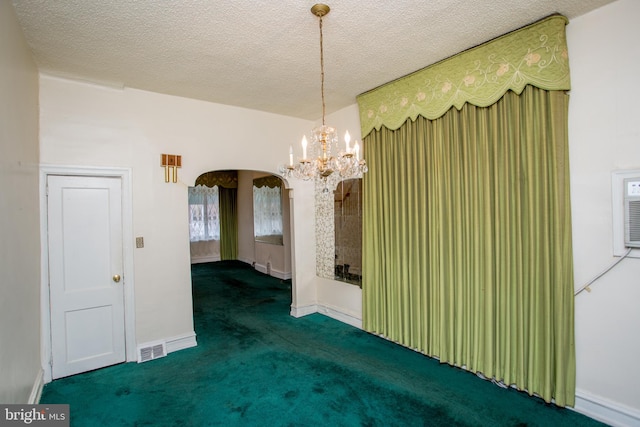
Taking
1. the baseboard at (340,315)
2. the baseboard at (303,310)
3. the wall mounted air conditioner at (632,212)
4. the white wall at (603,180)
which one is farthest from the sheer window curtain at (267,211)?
the wall mounted air conditioner at (632,212)

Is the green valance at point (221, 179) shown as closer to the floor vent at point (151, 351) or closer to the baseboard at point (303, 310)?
the baseboard at point (303, 310)

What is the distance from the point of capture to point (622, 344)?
2215mm

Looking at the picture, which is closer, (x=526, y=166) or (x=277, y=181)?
(x=526, y=166)

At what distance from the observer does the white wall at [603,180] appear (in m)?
2.16

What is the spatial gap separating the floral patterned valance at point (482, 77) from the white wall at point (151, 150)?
2.04m

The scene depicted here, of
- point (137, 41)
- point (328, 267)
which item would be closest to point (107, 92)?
point (137, 41)

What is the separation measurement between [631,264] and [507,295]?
827 millimetres

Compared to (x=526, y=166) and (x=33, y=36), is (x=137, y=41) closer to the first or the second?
(x=33, y=36)

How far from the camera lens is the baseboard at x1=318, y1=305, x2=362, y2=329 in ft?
13.9

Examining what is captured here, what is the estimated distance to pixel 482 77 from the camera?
276 centimetres

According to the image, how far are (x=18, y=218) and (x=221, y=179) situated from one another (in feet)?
23.7

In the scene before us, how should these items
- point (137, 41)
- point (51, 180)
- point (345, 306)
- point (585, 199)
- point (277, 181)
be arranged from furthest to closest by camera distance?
1. point (277, 181)
2. point (345, 306)
3. point (51, 180)
4. point (137, 41)
5. point (585, 199)

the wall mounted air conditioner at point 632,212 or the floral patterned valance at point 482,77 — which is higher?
the floral patterned valance at point 482,77

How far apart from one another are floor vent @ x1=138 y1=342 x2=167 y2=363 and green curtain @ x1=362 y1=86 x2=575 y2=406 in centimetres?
248
